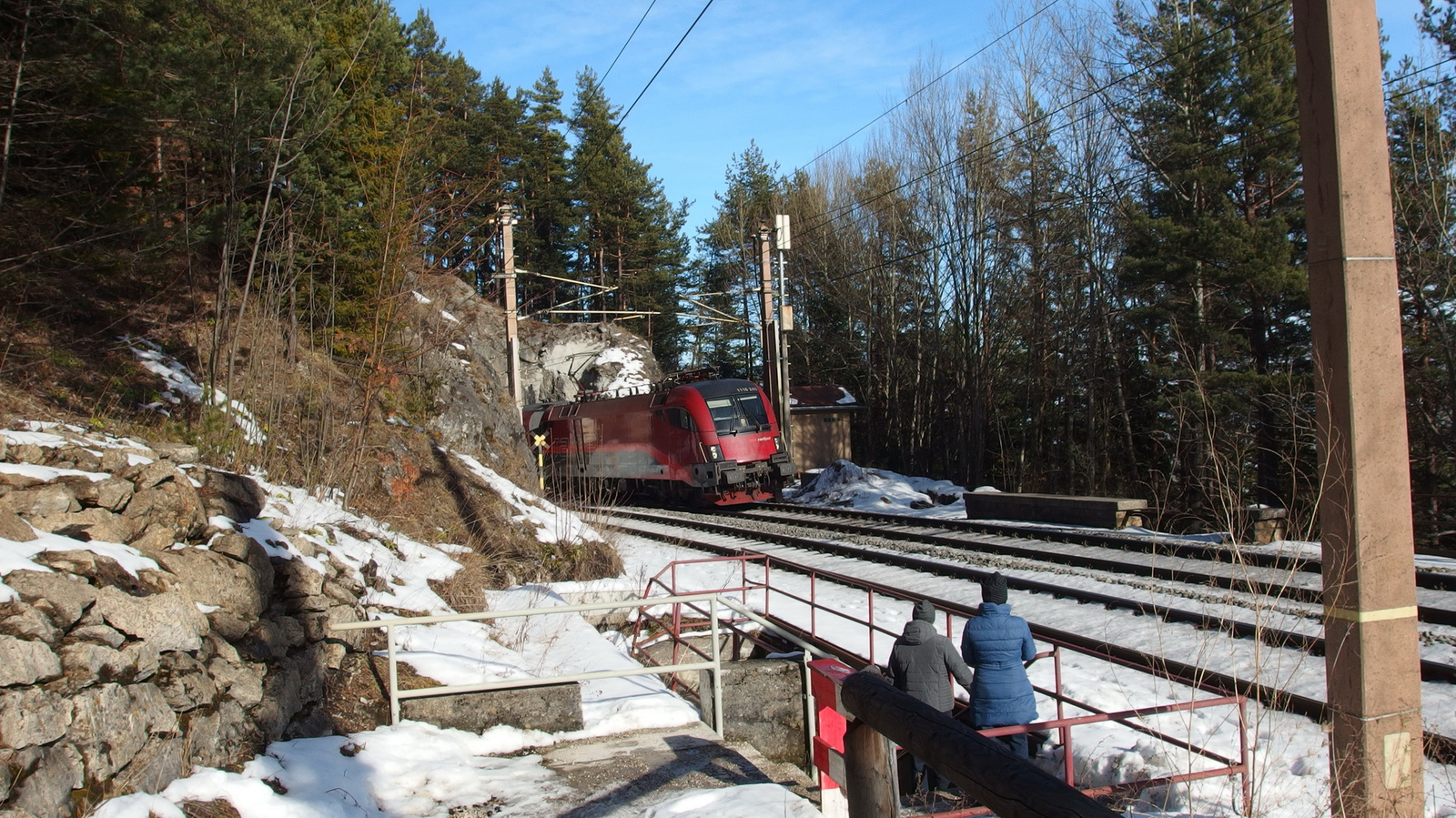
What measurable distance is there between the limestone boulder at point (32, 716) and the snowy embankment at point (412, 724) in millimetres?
422

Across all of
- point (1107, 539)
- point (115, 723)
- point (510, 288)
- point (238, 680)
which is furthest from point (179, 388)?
point (1107, 539)

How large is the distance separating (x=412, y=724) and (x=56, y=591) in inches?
90.9

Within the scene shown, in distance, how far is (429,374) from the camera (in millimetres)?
17094

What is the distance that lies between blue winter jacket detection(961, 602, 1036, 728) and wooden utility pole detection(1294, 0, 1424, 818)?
92.0 inches

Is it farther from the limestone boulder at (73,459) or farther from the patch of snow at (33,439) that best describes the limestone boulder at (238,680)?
the patch of snow at (33,439)

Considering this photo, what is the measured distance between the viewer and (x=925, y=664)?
631 centimetres

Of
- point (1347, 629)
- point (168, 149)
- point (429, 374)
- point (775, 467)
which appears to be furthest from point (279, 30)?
point (775, 467)

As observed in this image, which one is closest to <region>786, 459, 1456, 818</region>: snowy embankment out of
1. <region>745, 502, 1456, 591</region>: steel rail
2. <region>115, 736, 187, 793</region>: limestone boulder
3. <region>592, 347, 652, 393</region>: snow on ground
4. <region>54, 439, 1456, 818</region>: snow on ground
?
<region>54, 439, 1456, 818</region>: snow on ground

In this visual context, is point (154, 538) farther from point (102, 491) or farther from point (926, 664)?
point (926, 664)

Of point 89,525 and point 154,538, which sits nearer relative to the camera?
point 89,525

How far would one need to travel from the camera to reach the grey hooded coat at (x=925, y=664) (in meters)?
6.27

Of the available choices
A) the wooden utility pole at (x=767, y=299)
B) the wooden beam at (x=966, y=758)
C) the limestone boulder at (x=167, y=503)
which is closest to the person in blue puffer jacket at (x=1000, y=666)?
the wooden beam at (x=966, y=758)

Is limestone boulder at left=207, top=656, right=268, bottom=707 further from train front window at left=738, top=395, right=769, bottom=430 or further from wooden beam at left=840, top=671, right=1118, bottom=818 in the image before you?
train front window at left=738, top=395, right=769, bottom=430

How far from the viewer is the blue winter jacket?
602 centimetres
